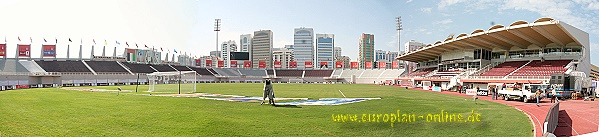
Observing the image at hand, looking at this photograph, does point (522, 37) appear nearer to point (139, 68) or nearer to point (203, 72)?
point (139, 68)

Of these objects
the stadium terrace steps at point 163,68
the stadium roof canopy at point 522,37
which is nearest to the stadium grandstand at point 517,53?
the stadium roof canopy at point 522,37

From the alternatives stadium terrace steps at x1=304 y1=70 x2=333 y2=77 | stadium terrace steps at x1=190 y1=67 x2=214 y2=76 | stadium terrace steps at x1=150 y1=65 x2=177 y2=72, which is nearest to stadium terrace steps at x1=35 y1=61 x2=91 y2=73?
stadium terrace steps at x1=150 y1=65 x2=177 y2=72

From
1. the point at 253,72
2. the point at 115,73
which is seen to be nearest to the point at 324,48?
the point at 253,72

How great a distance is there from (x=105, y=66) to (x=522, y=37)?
7781 cm

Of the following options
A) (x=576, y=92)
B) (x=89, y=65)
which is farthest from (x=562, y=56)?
(x=89, y=65)

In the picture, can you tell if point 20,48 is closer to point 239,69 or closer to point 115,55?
point 115,55

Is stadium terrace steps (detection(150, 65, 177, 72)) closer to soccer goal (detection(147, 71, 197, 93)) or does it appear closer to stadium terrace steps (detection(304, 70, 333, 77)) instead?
soccer goal (detection(147, 71, 197, 93))

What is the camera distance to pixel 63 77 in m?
64.1

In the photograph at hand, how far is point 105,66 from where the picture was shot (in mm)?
78375

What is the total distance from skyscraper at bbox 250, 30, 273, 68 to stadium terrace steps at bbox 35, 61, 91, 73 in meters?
110

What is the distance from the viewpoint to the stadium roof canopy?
109ft

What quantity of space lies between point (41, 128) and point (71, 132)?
3.96ft

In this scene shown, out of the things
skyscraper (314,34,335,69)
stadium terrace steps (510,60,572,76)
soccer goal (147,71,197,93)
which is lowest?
soccer goal (147,71,197,93)

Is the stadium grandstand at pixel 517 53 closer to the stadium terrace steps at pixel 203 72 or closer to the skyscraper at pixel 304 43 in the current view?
the stadium terrace steps at pixel 203 72
